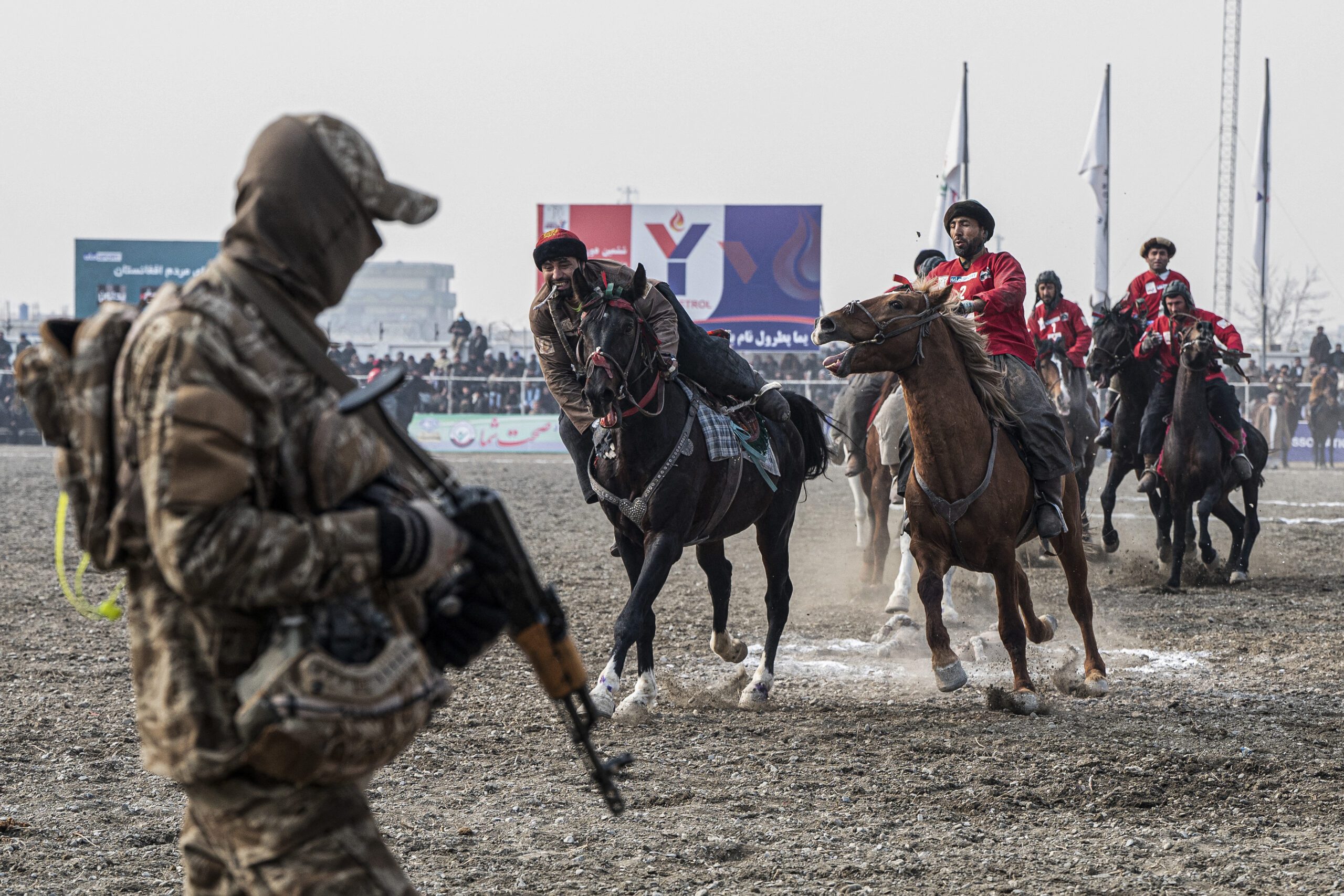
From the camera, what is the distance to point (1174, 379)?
466 inches

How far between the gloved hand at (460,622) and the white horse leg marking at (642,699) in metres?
4.18

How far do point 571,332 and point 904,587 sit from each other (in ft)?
12.5

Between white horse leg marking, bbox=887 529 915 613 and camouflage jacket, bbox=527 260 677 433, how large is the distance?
3139mm

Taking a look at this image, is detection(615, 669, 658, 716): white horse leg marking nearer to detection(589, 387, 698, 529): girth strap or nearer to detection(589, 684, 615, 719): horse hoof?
detection(589, 684, 615, 719): horse hoof

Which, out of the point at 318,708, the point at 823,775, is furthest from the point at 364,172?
the point at 823,775

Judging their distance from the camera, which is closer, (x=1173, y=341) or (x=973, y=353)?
(x=973, y=353)

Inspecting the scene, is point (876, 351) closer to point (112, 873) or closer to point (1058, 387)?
point (112, 873)

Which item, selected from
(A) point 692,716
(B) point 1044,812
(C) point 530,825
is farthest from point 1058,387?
(C) point 530,825

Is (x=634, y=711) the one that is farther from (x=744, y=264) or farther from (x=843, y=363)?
(x=744, y=264)

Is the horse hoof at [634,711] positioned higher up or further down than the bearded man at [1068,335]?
further down

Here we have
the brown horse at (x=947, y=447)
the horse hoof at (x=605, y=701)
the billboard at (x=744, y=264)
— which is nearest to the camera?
the horse hoof at (x=605, y=701)

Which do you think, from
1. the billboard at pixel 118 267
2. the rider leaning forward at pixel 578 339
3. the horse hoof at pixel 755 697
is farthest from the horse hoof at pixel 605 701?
the billboard at pixel 118 267

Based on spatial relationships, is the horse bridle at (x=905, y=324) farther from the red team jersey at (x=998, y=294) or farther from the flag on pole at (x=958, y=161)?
the flag on pole at (x=958, y=161)

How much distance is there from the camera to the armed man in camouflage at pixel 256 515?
214 cm
